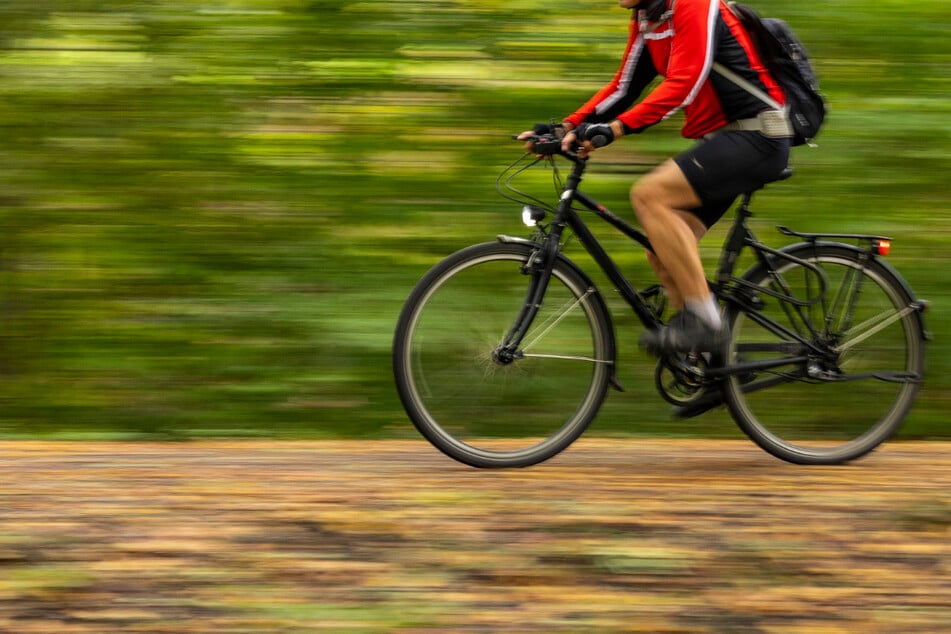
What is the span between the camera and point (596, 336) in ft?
15.6

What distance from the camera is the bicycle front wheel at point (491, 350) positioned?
464cm

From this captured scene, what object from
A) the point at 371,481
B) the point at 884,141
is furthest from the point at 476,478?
the point at 884,141

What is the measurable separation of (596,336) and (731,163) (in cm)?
81

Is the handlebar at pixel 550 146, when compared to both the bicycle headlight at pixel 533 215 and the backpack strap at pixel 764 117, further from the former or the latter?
the backpack strap at pixel 764 117

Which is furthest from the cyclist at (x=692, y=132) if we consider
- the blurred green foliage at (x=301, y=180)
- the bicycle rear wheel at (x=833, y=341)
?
Answer: the blurred green foliage at (x=301, y=180)

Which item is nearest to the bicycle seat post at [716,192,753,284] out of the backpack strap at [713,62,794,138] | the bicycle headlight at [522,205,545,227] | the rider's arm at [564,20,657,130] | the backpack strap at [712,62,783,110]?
the backpack strap at [713,62,794,138]

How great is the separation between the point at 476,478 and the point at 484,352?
0.52m

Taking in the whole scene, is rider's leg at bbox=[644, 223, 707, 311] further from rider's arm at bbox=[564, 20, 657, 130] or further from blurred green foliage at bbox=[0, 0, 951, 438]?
blurred green foliage at bbox=[0, 0, 951, 438]

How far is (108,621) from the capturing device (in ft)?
10.6

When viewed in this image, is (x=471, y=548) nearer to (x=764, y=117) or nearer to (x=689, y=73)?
(x=689, y=73)

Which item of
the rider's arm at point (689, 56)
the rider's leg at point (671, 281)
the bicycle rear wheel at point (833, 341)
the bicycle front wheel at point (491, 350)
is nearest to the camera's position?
the rider's arm at point (689, 56)

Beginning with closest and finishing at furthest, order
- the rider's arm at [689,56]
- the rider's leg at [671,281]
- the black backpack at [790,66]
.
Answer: the rider's arm at [689,56], the black backpack at [790,66], the rider's leg at [671,281]

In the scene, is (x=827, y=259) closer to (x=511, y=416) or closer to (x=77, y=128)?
(x=511, y=416)

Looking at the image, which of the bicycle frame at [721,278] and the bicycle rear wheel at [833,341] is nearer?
the bicycle frame at [721,278]
